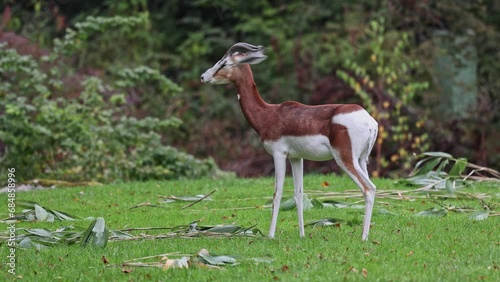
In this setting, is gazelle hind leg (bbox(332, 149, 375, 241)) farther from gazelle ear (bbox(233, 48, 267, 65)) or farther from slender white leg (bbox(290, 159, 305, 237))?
gazelle ear (bbox(233, 48, 267, 65))

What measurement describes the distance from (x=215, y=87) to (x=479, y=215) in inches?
475

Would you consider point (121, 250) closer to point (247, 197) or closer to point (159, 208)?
point (159, 208)

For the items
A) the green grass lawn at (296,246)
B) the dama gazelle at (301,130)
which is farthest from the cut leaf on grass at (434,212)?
the dama gazelle at (301,130)

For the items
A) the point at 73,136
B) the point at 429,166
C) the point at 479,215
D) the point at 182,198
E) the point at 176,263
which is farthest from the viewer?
the point at 73,136

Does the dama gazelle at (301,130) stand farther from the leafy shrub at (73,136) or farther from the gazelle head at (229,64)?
the leafy shrub at (73,136)

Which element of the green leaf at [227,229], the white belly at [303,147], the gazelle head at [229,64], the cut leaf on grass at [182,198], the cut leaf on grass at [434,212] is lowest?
the cut leaf on grass at [182,198]

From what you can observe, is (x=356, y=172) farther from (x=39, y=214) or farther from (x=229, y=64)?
(x=39, y=214)

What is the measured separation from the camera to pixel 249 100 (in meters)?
6.95

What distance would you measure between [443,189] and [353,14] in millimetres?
8430

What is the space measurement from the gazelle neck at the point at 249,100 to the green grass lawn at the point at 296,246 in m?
0.94

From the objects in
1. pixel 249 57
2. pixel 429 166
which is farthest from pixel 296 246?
pixel 429 166

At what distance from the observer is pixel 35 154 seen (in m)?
12.6

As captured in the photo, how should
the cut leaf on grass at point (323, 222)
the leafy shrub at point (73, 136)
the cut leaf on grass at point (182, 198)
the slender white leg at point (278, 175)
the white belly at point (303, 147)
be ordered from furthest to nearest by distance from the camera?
1. the leafy shrub at point (73, 136)
2. the cut leaf on grass at point (182, 198)
3. the cut leaf on grass at point (323, 222)
4. the slender white leg at point (278, 175)
5. the white belly at point (303, 147)

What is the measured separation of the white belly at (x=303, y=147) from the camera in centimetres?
653
